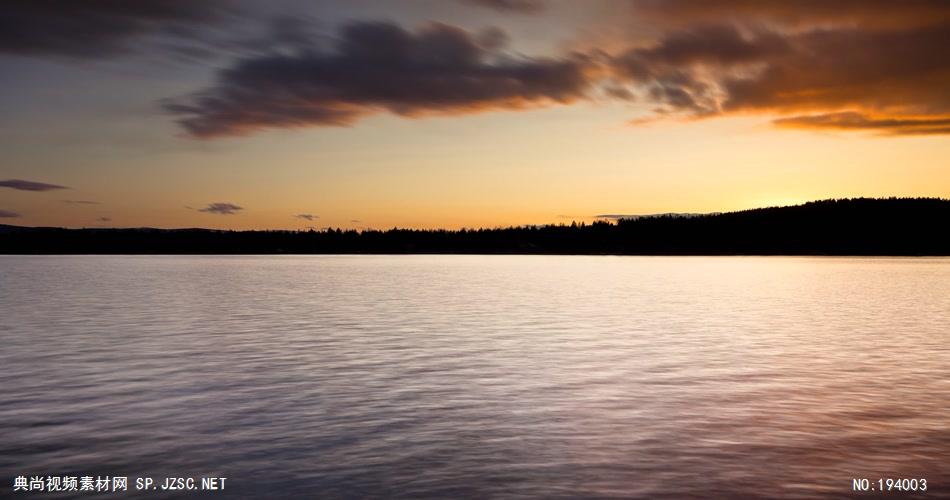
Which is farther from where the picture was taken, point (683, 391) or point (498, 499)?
point (683, 391)

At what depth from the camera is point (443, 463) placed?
13.8 meters

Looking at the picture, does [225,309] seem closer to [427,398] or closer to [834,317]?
[427,398]

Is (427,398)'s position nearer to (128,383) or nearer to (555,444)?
(555,444)

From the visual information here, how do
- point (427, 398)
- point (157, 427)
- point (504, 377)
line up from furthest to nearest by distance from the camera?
1. point (504, 377)
2. point (427, 398)
3. point (157, 427)

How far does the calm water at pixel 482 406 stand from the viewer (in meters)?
13.2

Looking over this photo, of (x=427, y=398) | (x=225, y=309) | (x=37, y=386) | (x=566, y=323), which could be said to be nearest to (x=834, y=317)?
(x=566, y=323)

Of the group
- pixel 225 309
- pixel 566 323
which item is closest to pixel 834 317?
pixel 566 323

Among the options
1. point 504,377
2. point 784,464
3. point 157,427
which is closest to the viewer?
point 784,464

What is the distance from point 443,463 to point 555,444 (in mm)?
2609

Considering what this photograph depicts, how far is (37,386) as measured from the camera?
22.4m

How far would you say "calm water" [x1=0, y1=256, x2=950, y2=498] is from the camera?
43.3 ft

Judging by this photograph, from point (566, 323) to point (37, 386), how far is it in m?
27.2

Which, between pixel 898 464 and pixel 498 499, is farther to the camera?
pixel 898 464

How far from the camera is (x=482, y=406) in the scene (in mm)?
19375
